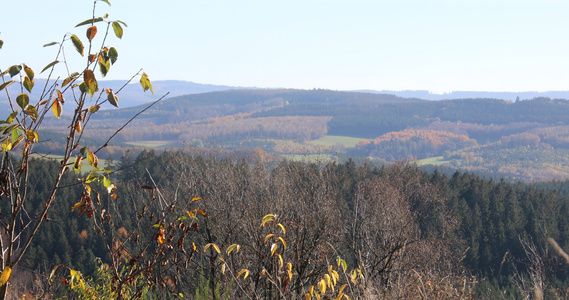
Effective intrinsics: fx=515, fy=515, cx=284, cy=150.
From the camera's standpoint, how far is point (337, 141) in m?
147

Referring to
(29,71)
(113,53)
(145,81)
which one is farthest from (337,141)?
(29,71)

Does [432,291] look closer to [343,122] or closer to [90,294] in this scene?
[90,294]

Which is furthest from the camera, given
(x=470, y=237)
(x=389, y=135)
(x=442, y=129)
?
(x=442, y=129)

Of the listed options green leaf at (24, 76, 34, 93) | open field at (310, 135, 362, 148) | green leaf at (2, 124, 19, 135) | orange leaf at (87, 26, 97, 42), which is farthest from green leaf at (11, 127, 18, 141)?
open field at (310, 135, 362, 148)

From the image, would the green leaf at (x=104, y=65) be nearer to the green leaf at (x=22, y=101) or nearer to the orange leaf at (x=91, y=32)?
the orange leaf at (x=91, y=32)

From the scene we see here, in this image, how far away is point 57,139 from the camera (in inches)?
3794

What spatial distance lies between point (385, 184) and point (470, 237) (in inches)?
450

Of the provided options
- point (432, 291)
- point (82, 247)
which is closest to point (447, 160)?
point (82, 247)

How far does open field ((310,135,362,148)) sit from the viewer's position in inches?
5536

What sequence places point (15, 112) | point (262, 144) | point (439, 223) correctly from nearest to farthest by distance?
point (15, 112) < point (439, 223) < point (262, 144)

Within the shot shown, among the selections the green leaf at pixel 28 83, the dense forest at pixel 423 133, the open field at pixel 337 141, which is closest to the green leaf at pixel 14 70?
the green leaf at pixel 28 83

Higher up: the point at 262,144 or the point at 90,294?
the point at 90,294

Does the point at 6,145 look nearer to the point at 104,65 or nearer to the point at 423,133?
the point at 104,65

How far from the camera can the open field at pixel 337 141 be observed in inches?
5536
